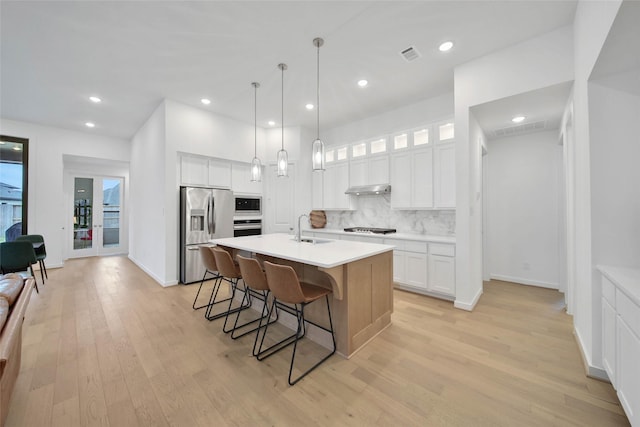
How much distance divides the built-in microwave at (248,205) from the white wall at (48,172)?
4.21 m

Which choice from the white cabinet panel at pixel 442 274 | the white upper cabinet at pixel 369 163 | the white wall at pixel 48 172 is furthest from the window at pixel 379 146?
the white wall at pixel 48 172

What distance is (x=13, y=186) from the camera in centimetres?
509

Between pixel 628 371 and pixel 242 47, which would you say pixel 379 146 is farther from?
pixel 628 371

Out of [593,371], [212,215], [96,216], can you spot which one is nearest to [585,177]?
[593,371]

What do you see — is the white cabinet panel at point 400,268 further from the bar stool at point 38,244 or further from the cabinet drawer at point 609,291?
the bar stool at point 38,244

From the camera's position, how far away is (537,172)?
4.09 meters

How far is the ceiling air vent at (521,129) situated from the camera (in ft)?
12.1

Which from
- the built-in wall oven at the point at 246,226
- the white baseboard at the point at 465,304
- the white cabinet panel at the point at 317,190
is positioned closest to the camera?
the white baseboard at the point at 465,304

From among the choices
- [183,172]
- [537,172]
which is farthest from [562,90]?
[183,172]

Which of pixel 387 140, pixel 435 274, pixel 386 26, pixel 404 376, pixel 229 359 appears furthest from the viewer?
pixel 387 140

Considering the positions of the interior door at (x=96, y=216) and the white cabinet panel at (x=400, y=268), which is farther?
the interior door at (x=96, y=216)

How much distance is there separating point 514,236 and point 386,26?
4002 millimetres

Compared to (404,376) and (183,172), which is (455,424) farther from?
(183,172)

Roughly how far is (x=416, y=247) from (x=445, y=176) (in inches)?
45.8
